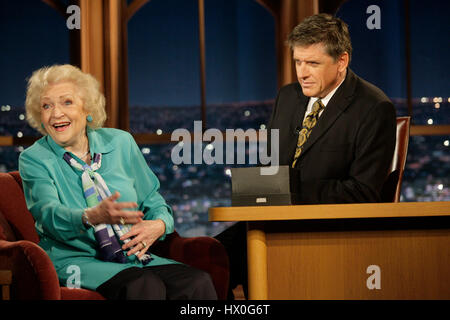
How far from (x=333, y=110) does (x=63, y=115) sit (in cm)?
126

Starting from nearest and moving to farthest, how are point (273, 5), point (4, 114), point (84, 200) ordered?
point (84, 200) → point (4, 114) → point (273, 5)

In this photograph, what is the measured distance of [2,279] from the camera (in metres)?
2.22

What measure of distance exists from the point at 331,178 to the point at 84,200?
45.0 inches

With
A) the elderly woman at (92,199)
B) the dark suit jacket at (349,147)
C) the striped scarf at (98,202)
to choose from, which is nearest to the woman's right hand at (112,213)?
the elderly woman at (92,199)

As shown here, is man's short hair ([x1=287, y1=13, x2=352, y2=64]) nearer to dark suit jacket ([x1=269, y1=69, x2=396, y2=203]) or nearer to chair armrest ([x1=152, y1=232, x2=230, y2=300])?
dark suit jacket ([x1=269, y1=69, x2=396, y2=203])

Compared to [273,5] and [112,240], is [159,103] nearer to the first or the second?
[273,5]

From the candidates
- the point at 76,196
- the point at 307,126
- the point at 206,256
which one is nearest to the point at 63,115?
the point at 76,196

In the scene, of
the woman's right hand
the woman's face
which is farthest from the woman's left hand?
the woman's face

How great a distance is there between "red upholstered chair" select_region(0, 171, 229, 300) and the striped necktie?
23.7 inches

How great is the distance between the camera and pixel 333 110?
278 cm

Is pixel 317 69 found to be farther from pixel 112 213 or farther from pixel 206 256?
pixel 112 213

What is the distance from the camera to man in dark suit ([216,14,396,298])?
2.65 meters

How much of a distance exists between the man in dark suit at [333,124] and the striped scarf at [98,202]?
0.60 metres

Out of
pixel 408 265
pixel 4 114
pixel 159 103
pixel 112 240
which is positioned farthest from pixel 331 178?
pixel 4 114
